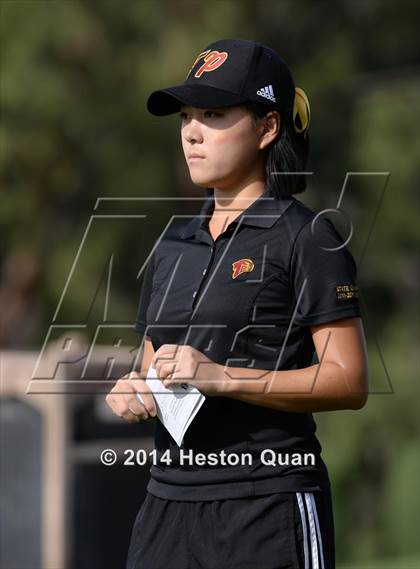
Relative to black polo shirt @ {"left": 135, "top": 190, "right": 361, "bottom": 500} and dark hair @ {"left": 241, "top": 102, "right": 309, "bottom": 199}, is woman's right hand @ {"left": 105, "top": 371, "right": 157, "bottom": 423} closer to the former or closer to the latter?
black polo shirt @ {"left": 135, "top": 190, "right": 361, "bottom": 500}

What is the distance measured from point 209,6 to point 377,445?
12.6 feet

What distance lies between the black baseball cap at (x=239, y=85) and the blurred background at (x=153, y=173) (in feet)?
19.9

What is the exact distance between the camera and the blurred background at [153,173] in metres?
9.70

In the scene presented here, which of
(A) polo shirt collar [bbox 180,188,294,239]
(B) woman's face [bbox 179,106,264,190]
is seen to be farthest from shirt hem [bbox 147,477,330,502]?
(B) woman's face [bbox 179,106,264,190]

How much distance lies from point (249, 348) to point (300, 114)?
562 mm

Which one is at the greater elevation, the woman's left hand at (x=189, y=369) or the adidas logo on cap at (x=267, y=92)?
the adidas logo on cap at (x=267, y=92)

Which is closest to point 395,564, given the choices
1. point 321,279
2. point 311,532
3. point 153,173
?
point 153,173

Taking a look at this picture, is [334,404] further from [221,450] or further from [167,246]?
[167,246]

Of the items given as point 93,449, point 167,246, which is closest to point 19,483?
point 93,449


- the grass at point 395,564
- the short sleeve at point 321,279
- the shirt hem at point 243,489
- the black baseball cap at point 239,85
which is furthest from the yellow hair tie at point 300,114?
the grass at point 395,564

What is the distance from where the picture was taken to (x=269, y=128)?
9.11 feet

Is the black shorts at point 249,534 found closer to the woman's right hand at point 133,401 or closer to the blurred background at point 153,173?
the woman's right hand at point 133,401

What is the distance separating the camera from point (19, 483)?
6125mm

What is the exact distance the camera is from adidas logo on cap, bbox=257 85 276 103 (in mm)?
2732
